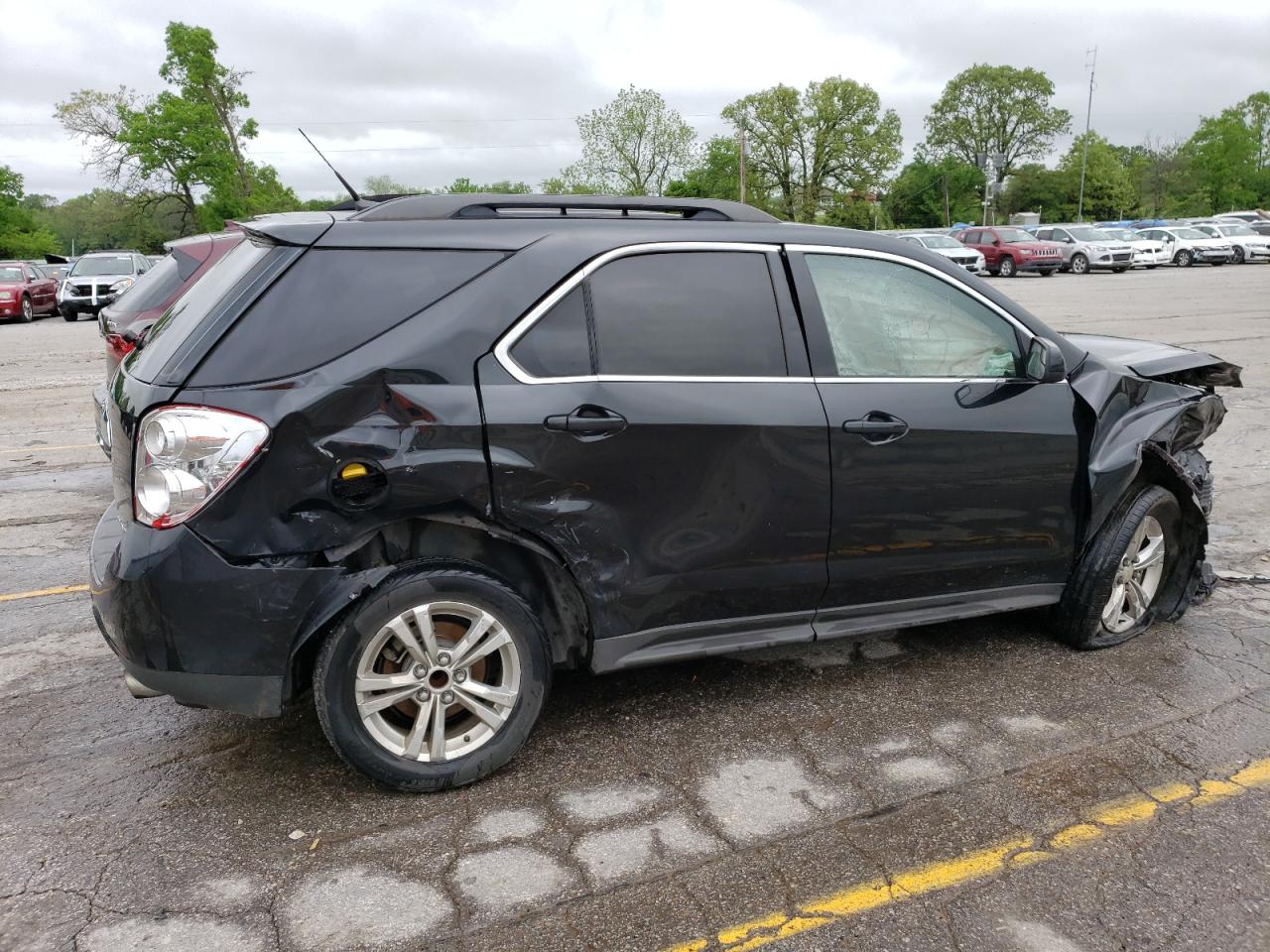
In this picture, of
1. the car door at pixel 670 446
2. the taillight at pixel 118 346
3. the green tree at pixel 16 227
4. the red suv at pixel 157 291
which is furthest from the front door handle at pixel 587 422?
the green tree at pixel 16 227

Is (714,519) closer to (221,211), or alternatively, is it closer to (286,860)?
(286,860)

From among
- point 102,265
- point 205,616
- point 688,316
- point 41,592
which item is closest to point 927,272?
point 688,316

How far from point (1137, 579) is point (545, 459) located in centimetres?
274

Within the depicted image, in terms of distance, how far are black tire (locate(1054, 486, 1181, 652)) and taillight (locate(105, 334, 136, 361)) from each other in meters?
5.49

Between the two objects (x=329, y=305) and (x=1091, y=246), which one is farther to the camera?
(x=1091, y=246)

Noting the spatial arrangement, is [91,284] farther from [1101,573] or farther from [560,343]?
[1101,573]

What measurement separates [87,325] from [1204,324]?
922 inches

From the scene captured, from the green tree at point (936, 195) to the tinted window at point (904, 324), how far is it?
8877cm

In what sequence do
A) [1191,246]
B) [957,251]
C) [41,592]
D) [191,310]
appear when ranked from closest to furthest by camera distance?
[191,310], [41,592], [957,251], [1191,246]

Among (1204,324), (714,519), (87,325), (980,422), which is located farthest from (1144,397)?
(87,325)

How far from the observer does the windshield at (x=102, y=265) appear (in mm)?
25703

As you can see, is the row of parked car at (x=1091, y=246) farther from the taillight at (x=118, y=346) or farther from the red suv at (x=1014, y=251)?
the taillight at (x=118, y=346)

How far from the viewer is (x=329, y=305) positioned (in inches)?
124

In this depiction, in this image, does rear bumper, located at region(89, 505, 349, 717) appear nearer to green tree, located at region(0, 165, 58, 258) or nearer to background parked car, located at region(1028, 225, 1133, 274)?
background parked car, located at region(1028, 225, 1133, 274)
